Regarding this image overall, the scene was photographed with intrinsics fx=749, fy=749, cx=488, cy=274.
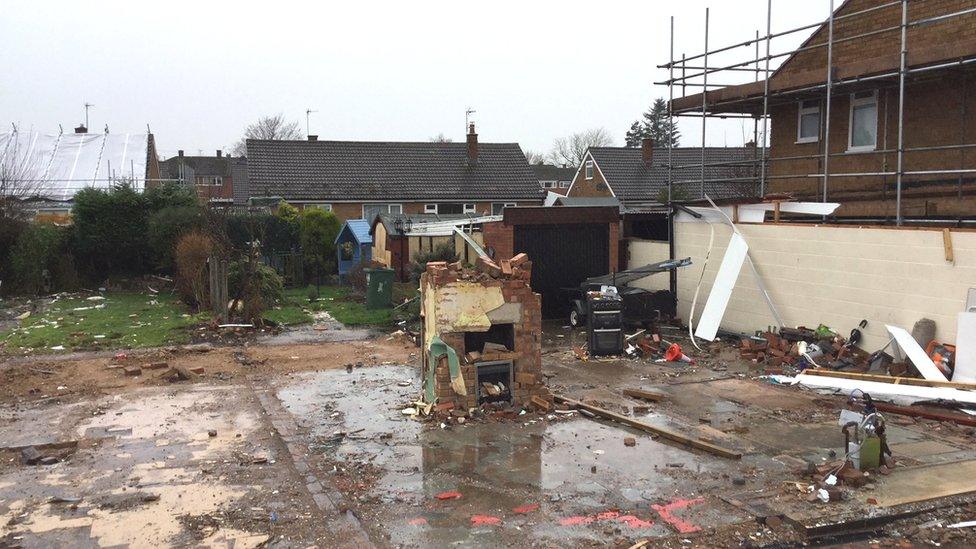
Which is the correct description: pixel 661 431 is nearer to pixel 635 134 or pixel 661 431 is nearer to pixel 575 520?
pixel 575 520

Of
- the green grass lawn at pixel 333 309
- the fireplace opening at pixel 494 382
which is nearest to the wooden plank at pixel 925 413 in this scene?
the fireplace opening at pixel 494 382

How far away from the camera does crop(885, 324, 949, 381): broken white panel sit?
9891 mm

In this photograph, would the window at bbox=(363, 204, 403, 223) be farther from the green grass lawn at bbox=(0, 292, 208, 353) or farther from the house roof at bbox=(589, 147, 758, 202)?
the green grass lawn at bbox=(0, 292, 208, 353)

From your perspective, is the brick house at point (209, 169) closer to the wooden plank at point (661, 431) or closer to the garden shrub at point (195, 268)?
the garden shrub at point (195, 268)

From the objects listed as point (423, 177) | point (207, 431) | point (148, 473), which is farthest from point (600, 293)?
point (423, 177)

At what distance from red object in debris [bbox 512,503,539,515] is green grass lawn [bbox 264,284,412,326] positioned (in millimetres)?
10872

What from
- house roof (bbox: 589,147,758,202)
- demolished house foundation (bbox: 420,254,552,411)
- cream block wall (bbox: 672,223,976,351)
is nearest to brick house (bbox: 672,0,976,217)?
cream block wall (bbox: 672,223,976,351)

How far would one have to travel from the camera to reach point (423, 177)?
3694cm

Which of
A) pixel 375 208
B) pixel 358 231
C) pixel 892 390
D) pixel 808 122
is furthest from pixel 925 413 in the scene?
pixel 375 208

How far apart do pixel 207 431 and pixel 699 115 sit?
13.8 m

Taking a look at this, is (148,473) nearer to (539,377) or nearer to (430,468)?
(430,468)

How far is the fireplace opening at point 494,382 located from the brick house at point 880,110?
7592 millimetres

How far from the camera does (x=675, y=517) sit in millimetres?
6000

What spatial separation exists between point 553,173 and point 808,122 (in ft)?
192
